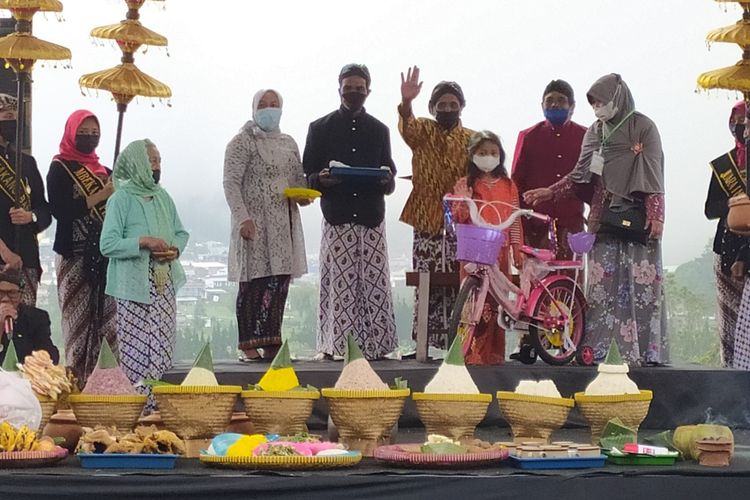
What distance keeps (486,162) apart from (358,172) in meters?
0.60

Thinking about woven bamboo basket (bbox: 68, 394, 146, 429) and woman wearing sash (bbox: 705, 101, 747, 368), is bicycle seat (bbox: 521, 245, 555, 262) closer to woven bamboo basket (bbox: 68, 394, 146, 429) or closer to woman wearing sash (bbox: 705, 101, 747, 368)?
woman wearing sash (bbox: 705, 101, 747, 368)

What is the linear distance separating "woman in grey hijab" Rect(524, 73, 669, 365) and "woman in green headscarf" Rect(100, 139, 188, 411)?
189 centimetres

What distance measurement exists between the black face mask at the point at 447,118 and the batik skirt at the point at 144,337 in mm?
1587

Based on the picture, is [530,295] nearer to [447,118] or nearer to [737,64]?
[447,118]

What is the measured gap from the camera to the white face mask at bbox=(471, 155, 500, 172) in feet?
22.5

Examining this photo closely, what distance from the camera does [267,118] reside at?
7078 millimetres

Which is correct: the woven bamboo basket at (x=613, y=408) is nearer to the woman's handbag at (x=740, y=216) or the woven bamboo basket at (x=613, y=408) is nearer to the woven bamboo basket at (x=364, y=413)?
the woven bamboo basket at (x=364, y=413)

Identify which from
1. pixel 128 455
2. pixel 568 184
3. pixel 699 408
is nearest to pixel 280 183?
Result: pixel 568 184

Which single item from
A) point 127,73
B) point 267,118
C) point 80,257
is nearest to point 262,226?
point 267,118

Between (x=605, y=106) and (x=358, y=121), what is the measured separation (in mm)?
1181

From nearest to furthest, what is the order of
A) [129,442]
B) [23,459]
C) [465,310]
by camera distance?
[23,459] < [129,442] < [465,310]

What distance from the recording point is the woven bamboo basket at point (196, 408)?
471 centimetres

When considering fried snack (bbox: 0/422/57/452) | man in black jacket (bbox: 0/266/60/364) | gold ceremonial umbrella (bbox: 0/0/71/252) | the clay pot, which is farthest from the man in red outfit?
fried snack (bbox: 0/422/57/452)

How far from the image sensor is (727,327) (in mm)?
7078
